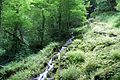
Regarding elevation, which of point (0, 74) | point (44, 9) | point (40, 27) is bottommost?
point (0, 74)

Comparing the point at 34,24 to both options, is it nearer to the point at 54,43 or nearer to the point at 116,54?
the point at 54,43

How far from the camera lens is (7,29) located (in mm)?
24984

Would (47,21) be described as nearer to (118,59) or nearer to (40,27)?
(40,27)


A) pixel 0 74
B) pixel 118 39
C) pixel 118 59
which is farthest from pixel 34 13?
pixel 118 59

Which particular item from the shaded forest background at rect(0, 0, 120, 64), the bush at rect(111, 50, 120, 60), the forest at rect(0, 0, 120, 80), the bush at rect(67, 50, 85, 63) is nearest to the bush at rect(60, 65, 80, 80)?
the forest at rect(0, 0, 120, 80)

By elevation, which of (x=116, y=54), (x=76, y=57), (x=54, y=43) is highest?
(x=116, y=54)

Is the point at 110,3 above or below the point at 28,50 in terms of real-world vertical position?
above

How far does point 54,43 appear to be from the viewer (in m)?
23.3

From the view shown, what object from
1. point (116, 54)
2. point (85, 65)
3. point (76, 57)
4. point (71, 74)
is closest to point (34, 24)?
point (76, 57)

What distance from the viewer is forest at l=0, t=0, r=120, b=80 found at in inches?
518

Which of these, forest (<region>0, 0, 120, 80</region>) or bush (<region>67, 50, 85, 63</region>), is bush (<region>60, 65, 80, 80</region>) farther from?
bush (<region>67, 50, 85, 63</region>)

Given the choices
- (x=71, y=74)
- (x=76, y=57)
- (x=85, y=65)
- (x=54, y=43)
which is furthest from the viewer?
(x=54, y=43)

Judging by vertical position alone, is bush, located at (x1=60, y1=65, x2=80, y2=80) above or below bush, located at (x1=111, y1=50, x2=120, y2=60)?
below

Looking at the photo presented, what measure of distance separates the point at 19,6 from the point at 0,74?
8.08 meters
